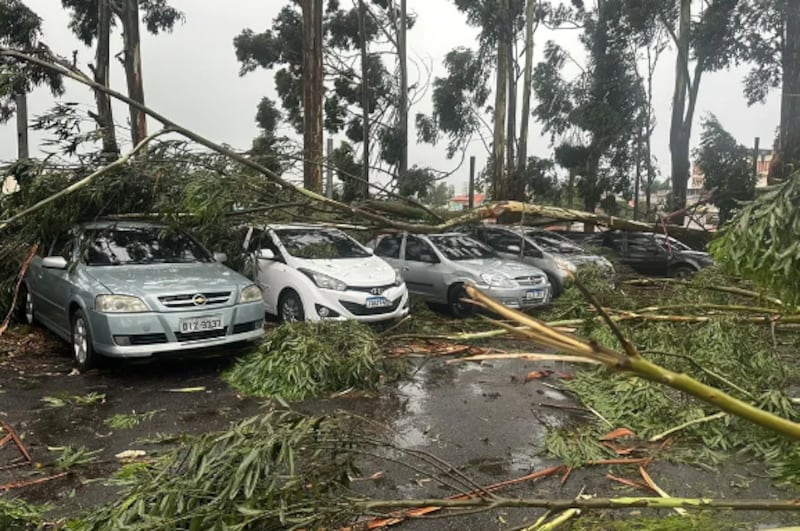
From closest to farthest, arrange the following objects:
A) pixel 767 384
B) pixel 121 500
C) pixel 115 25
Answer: pixel 121 500 → pixel 767 384 → pixel 115 25

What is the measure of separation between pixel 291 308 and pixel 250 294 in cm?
158

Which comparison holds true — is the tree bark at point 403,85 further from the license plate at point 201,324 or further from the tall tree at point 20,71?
the license plate at point 201,324

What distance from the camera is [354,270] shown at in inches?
313

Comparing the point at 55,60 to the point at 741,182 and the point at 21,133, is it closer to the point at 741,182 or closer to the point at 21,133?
the point at 741,182

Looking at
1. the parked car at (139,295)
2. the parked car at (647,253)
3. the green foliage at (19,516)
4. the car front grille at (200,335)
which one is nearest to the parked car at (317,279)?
the parked car at (139,295)

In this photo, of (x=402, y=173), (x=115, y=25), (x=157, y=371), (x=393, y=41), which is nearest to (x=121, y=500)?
(x=157, y=371)

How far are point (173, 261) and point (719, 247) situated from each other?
5791mm

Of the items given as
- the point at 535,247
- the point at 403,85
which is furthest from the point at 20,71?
the point at 403,85

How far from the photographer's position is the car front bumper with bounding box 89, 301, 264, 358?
5.50 m

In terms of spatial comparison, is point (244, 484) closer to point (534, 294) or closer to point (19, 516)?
point (19, 516)

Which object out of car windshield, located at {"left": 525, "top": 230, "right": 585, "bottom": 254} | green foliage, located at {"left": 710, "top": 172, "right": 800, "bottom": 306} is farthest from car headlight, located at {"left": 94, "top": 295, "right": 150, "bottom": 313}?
car windshield, located at {"left": 525, "top": 230, "right": 585, "bottom": 254}

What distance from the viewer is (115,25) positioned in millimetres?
21188

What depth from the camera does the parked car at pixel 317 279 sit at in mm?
7523

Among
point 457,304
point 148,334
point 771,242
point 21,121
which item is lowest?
point 457,304
